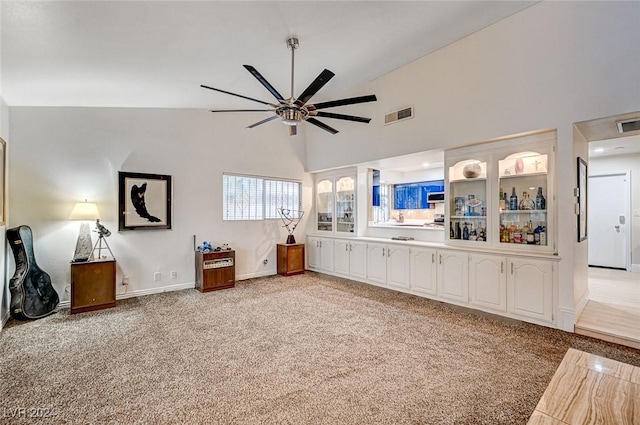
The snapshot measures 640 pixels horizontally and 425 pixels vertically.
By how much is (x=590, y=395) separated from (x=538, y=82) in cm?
344

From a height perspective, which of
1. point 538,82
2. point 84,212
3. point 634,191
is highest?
point 538,82

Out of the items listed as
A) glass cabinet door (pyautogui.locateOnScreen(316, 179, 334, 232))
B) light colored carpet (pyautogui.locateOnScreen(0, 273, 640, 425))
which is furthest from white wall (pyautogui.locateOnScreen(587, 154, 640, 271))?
glass cabinet door (pyautogui.locateOnScreen(316, 179, 334, 232))

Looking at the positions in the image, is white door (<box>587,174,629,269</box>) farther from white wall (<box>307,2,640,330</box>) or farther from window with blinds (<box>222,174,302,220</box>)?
window with blinds (<box>222,174,302,220</box>)

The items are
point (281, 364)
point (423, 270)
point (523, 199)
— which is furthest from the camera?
point (423, 270)

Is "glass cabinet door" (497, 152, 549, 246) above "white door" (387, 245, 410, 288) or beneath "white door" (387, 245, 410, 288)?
above

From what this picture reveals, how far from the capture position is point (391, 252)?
5137 millimetres

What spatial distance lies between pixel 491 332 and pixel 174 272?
4852 millimetres

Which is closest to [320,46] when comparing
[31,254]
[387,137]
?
[387,137]

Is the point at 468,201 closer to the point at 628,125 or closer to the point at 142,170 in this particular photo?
the point at 628,125

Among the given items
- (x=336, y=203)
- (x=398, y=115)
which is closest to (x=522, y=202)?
(x=398, y=115)

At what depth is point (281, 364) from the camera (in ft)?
8.59

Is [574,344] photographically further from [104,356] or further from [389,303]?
[104,356]

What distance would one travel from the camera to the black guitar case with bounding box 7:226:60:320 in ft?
11.9

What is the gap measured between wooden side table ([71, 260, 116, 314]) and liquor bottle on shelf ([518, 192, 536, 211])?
18.7 feet
